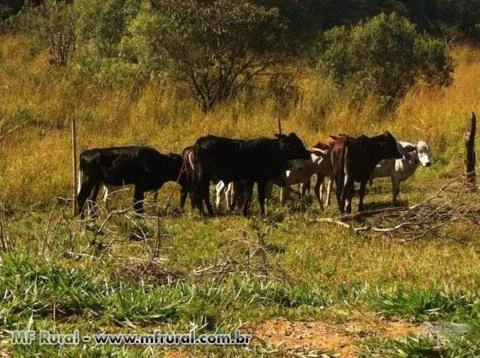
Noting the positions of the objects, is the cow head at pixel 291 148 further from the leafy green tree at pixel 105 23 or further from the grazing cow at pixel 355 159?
the leafy green tree at pixel 105 23

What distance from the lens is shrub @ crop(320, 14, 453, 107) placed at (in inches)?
749

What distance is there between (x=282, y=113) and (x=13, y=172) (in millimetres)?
7495

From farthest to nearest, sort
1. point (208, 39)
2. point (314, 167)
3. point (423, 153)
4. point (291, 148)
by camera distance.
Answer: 1. point (208, 39)
2. point (423, 153)
3. point (314, 167)
4. point (291, 148)

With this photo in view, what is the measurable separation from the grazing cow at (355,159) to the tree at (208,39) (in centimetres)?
617

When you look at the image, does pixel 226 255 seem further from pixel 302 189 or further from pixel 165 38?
pixel 165 38

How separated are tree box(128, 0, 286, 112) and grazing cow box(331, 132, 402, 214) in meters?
6.17

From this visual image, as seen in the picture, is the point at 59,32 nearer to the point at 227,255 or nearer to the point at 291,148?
the point at 291,148

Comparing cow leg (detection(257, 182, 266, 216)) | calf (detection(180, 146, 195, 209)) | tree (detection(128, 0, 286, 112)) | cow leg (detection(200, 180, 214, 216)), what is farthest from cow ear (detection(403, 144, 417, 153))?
tree (detection(128, 0, 286, 112))

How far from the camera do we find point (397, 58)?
1909cm

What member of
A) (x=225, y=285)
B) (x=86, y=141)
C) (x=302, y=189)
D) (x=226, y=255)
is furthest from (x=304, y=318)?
(x=86, y=141)

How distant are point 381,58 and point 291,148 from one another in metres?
8.36

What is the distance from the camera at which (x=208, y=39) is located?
17016 millimetres

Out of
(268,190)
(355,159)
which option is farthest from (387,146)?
(268,190)

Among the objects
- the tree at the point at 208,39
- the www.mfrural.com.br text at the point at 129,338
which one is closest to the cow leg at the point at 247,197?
the tree at the point at 208,39
